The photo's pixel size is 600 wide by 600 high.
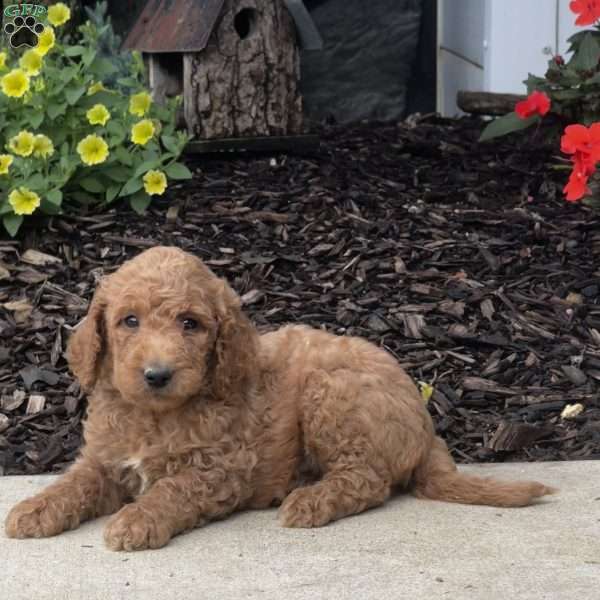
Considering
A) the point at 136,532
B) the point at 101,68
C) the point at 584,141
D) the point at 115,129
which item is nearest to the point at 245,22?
the point at 101,68

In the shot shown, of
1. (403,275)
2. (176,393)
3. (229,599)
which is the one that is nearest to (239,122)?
(403,275)

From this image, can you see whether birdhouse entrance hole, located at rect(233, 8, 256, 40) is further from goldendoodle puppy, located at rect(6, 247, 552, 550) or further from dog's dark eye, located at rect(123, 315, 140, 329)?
dog's dark eye, located at rect(123, 315, 140, 329)

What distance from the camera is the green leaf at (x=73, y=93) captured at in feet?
23.0

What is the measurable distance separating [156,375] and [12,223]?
2.73 metres

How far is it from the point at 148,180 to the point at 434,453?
270cm

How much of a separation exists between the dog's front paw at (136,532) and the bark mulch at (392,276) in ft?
4.11

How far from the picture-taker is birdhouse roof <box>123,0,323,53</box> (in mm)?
7469

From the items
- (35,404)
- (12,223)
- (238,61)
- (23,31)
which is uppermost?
(23,31)

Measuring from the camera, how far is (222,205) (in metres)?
7.19

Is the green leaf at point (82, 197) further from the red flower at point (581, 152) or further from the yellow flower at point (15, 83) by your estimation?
the red flower at point (581, 152)

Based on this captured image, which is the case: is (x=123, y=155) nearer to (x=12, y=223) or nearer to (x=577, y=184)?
(x=12, y=223)

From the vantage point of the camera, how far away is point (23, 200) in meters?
6.63

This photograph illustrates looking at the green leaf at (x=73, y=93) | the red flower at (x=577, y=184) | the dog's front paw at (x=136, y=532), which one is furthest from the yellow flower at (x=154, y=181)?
the dog's front paw at (x=136, y=532)

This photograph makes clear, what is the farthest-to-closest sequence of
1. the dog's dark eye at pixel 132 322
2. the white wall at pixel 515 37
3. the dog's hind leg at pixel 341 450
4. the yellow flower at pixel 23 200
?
the white wall at pixel 515 37 → the yellow flower at pixel 23 200 → the dog's hind leg at pixel 341 450 → the dog's dark eye at pixel 132 322
